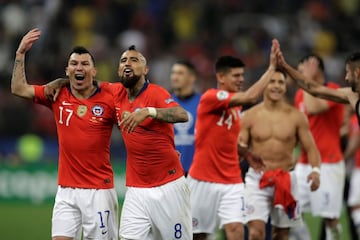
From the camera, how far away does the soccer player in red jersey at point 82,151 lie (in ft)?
36.4

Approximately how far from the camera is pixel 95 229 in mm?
11086

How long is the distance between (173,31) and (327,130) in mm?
11799

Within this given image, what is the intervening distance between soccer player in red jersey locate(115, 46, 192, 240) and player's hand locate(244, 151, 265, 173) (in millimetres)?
1712

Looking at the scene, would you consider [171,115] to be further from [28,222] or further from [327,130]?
[28,222]

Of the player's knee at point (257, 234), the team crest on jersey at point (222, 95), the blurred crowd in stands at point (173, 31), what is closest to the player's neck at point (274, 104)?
the team crest on jersey at point (222, 95)

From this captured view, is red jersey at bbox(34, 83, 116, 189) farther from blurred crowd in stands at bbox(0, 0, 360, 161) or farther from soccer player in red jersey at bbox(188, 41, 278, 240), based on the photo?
blurred crowd in stands at bbox(0, 0, 360, 161)

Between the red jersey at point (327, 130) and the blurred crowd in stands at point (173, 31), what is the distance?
919 centimetres

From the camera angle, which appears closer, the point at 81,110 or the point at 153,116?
the point at 153,116

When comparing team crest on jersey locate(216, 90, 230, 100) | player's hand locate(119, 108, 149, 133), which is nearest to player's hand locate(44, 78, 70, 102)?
player's hand locate(119, 108, 149, 133)

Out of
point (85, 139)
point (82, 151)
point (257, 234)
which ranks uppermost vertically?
point (85, 139)

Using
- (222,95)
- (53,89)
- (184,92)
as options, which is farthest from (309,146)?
(53,89)

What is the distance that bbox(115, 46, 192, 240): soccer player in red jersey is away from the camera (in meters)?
10.9

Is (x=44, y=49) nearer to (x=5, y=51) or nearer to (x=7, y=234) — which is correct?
(x=5, y=51)

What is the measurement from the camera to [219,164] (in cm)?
1265
